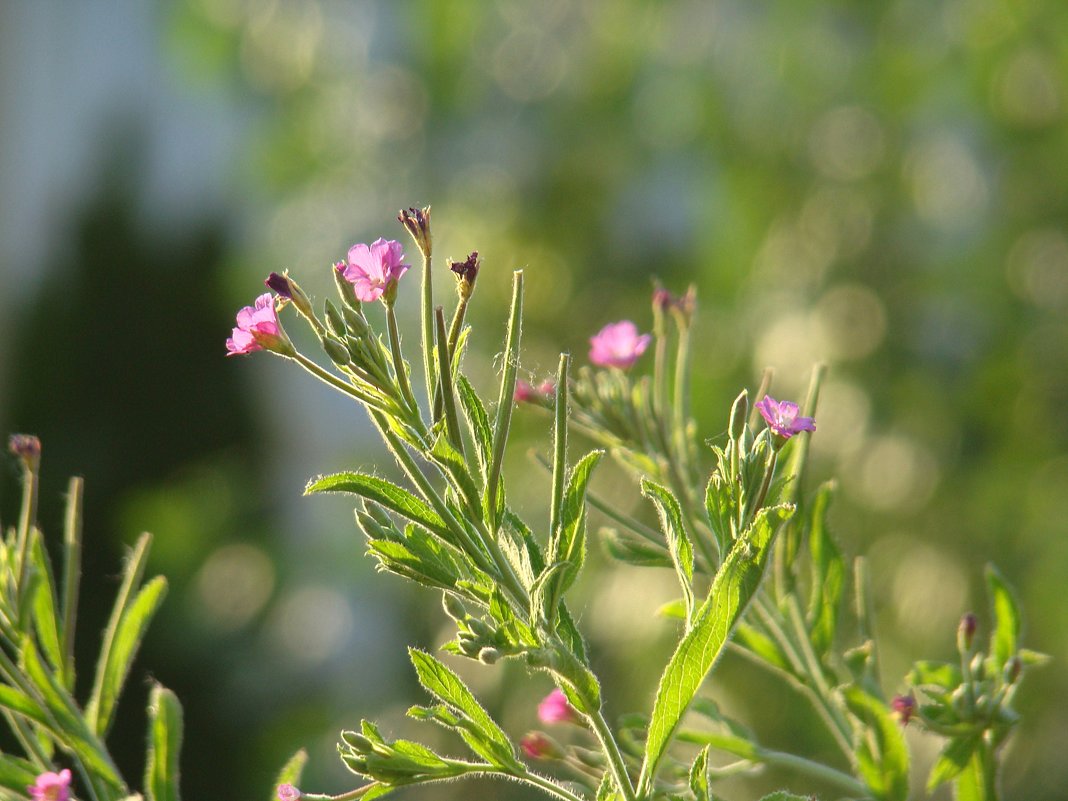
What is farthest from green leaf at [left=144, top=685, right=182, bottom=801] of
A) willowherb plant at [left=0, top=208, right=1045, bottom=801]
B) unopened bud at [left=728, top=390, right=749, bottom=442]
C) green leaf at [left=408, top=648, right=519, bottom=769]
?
unopened bud at [left=728, top=390, right=749, bottom=442]

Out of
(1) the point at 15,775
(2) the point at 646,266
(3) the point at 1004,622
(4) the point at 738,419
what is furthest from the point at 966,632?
(2) the point at 646,266

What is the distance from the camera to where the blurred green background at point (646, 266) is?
2977 millimetres

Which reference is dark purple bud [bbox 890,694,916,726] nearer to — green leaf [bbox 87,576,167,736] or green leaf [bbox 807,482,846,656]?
green leaf [bbox 807,482,846,656]

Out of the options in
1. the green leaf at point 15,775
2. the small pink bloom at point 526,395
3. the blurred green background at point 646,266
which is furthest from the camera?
the blurred green background at point 646,266

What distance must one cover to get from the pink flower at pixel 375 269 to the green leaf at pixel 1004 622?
27 cm

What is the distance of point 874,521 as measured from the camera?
3.01 m

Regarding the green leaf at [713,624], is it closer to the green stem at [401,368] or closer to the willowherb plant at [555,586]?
the willowherb plant at [555,586]

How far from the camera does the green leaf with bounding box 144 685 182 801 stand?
1.53ft

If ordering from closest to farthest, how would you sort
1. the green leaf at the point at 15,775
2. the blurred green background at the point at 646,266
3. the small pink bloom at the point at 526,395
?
the green leaf at the point at 15,775
the small pink bloom at the point at 526,395
the blurred green background at the point at 646,266

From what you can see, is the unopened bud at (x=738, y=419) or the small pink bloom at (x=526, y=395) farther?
the small pink bloom at (x=526, y=395)

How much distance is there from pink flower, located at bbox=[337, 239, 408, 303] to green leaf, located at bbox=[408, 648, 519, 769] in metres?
0.12

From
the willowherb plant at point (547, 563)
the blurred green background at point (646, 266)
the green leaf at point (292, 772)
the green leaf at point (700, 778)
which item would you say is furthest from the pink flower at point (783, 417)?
the blurred green background at point (646, 266)

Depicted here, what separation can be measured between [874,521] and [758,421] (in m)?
2.63

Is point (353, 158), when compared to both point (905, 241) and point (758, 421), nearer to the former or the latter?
point (905, 241)
